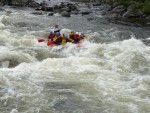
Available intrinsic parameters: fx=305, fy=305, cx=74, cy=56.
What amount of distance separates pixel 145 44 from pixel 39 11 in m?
14.3

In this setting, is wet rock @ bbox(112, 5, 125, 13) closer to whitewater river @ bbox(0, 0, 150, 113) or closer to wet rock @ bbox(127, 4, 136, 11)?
wet rock @ bbox(127, 4, 136, 11)

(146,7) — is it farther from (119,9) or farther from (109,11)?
(109,11)

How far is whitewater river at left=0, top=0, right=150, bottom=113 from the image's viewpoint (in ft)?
31.9

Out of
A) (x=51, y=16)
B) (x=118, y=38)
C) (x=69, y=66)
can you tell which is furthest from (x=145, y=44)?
(x=51, y=16)

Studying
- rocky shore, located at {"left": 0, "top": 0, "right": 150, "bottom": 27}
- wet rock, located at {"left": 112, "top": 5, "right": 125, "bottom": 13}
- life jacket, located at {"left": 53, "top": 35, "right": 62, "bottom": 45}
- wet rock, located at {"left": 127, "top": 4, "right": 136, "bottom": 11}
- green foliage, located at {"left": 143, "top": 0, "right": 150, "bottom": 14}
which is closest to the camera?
life jacket, located at {"left": 53, "top": 35, "right": 62, "bottom": 45}

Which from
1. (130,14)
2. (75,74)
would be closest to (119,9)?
(130,14)

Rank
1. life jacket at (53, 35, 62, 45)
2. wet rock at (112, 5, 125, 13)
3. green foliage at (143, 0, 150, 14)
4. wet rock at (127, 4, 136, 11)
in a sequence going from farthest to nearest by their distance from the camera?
wet rock at (112, 5, 125, 13) < wet rock at (127, 4, 136, 11) < green foliage at (143, 0, 150, 14) < life jacket at (53, 35, 62, 45)

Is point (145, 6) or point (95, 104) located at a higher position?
point (145, 6)

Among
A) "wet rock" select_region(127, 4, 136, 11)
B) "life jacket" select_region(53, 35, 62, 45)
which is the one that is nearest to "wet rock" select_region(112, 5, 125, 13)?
"wet rock" select_region(127, 4, 136, 11)

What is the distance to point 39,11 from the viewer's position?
28.8m

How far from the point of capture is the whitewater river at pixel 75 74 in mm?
9734

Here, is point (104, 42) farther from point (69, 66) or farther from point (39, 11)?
point (39, 11)

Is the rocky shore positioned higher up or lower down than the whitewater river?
higher up

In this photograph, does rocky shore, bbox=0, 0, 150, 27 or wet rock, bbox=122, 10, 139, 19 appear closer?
rocky shore, bbox=0, 0, 150, 27
